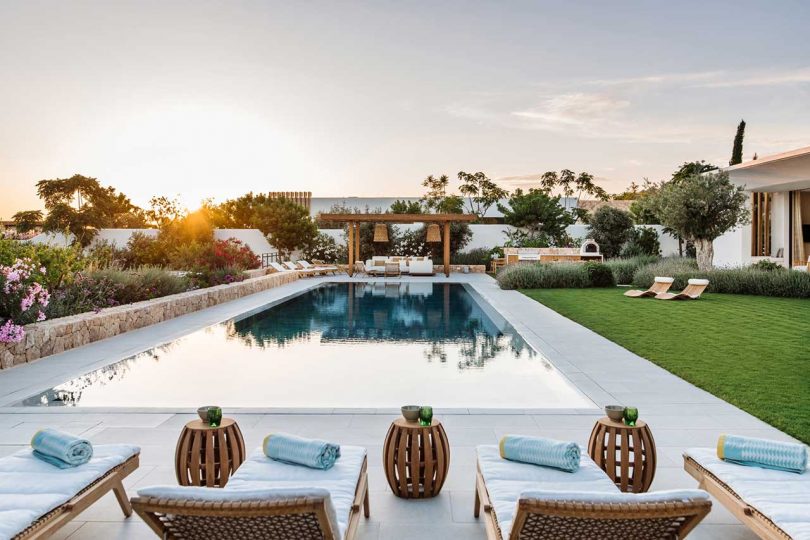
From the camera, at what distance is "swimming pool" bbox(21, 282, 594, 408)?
595cm

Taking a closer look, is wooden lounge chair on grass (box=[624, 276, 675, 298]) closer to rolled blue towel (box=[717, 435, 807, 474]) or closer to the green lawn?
the green lawn

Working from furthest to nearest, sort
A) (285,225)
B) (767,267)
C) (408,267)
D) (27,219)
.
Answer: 1. (27,219)
2. (285,225)
3. (408,267)
4. (767,267)

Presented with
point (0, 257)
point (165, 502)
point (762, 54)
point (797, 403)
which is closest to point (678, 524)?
point (165, 502)

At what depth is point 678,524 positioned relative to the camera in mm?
2043

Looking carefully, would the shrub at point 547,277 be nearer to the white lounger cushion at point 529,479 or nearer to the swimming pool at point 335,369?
the swimming pool at point 335,369

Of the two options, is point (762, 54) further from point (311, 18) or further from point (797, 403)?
point (797, 403)

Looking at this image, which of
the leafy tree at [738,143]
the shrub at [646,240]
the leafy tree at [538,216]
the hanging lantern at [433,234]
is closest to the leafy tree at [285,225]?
the hanging lantern at [433,234]

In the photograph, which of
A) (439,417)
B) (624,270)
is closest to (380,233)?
(624,270)

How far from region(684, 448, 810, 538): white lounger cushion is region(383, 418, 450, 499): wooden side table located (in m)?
1.37

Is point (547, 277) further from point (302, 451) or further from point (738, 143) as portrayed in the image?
point (738, 143)

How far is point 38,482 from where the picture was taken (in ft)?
9.15

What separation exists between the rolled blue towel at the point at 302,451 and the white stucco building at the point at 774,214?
65.1 ft

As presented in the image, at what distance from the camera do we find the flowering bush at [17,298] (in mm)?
6953

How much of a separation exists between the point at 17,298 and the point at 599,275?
15609 mm
